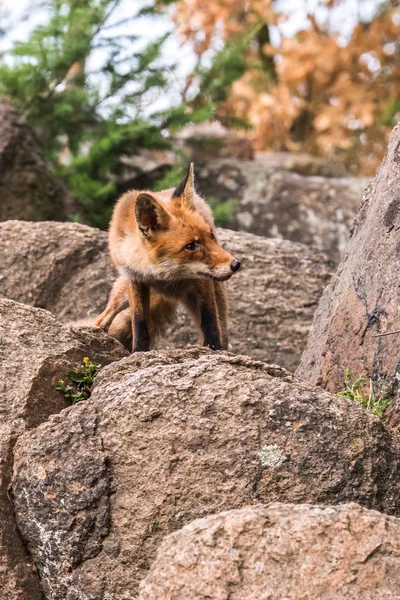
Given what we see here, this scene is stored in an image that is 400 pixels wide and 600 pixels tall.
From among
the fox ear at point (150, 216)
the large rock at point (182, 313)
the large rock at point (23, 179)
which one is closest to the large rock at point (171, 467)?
the fox ear at point (150, 216)

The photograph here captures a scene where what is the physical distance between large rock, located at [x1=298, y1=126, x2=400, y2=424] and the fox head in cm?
100

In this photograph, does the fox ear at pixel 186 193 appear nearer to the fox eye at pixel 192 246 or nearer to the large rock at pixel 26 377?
the fox eye at pixel 192 246

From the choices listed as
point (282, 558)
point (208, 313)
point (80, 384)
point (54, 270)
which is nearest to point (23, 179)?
point (54, 270)

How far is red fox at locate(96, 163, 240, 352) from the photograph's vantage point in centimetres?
650

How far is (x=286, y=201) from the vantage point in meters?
13.0

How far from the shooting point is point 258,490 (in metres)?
4.17

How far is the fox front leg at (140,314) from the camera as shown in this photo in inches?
264

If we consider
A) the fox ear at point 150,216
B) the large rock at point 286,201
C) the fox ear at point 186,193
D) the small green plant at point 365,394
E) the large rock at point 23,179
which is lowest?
the small green plant at point 365,394

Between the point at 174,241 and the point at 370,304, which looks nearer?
the point at 370,304

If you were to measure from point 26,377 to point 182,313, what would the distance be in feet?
12.0

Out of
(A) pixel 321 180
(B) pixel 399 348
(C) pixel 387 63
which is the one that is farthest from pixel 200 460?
(C) pixel 387 63

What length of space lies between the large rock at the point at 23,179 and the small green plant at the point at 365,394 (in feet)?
20.5

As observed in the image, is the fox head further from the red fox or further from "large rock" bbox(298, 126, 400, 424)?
"large rock" bbox(298, 126, 400, 424)

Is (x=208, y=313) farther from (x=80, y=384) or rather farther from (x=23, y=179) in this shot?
(x=23, y=179)
